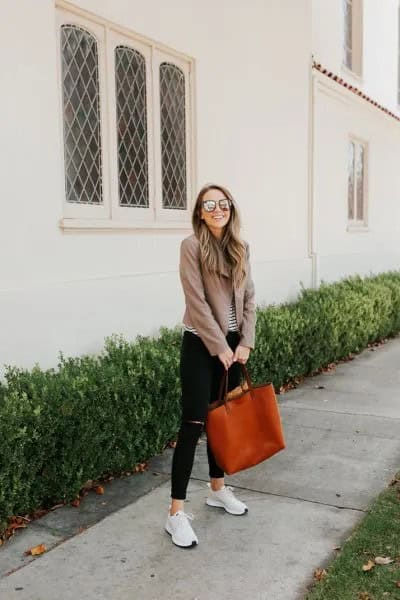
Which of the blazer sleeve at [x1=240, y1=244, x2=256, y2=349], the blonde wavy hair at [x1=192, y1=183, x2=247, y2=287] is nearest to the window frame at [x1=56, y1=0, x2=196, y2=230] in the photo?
the blonde wavy hair at [x1=192, y1=183, x2=247, y2=287]

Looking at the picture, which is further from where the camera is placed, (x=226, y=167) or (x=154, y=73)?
(x=226, y=167)

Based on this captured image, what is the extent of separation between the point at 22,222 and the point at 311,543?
300cm

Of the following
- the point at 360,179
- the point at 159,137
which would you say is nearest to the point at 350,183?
the point at 360,179

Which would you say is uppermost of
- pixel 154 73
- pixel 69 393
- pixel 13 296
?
pixel 154 73

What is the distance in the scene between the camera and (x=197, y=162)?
6.74m

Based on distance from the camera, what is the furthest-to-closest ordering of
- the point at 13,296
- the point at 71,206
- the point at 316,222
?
1. the point at 316,222
2. the point at 71,206
3. the point at 13,296

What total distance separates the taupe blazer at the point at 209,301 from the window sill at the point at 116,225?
6.50 feet

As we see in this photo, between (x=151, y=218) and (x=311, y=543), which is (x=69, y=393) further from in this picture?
(x=151, y=218)

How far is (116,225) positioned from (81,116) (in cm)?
97

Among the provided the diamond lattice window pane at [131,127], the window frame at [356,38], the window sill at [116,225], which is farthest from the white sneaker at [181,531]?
the window frame at [356,38]

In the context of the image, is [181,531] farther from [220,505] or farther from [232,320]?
[232,320]

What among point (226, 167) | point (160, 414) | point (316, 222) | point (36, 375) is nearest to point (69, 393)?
point (36, 375)

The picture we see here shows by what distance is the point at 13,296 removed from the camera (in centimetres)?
457

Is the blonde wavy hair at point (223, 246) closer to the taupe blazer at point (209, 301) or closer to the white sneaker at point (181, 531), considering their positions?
the taupe blazer at point (209, 301)
